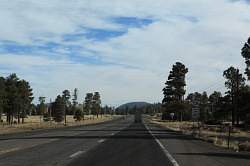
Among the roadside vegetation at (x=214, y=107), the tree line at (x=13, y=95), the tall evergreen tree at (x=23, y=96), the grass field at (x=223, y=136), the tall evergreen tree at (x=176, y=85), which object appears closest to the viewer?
the grass field at (x=223, y=136)

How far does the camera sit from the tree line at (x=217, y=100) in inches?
3428

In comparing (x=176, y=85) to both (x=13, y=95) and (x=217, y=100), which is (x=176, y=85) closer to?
(x=217, y=100)

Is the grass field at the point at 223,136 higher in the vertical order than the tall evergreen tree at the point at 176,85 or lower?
lower

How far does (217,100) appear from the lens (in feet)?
482

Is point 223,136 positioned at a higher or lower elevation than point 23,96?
lower

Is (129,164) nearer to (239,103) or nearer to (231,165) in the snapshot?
(231,165)

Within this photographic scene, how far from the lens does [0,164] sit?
1730cm

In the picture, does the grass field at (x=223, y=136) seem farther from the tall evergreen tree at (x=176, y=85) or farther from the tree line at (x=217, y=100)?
the tall evergreen tree at (x=176, y=85)

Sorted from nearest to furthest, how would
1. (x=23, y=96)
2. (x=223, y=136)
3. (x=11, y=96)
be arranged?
(x=223, y=136) < (x=11, y=96) < (x=23, y=96)

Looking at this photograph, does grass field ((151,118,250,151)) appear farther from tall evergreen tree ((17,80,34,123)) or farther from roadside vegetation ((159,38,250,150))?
tall evergreen tree ((17,80,34,123))

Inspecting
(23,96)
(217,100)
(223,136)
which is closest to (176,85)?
(217,100)

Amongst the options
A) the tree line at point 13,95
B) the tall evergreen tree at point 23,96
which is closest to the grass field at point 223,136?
the tree line at point 13,95

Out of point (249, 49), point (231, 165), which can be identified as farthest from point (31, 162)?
point (249, 49)

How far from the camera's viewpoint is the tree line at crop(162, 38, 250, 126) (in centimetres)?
8707
